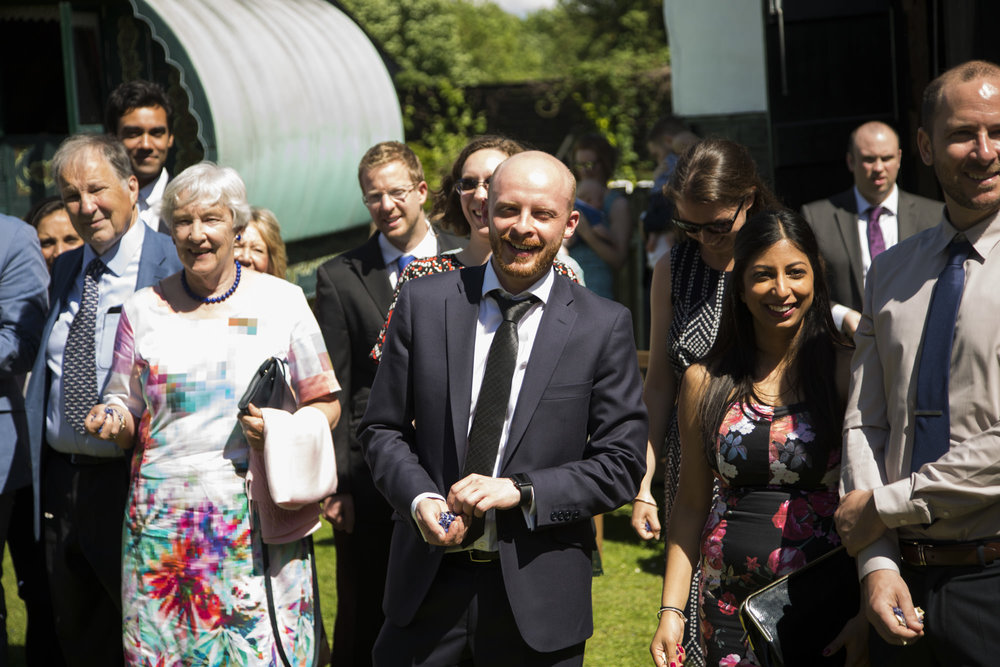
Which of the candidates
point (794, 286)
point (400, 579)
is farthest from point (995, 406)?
point (400, 579)

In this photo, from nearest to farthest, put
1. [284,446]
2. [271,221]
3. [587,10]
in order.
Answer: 1. [284,446]
2. [271,221]
3. [587,10]

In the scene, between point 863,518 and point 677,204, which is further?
point 677,204

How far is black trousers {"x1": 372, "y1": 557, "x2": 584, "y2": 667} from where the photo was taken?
2801mm

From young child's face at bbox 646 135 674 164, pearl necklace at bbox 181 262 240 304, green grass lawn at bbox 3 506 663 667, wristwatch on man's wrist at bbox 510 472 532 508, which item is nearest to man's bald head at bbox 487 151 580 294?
wristwatch on man's wrist at bbox 510 472 532 508

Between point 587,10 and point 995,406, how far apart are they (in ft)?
190

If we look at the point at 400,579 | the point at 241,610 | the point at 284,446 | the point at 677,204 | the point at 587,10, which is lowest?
the point at 241,610

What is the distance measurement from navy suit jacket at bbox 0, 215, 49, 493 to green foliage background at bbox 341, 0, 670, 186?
8910mm

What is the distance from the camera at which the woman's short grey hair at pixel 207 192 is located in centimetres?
368

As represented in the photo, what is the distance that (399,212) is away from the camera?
4.38 metres

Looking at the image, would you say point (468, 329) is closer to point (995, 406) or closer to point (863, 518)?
point (863, 518)

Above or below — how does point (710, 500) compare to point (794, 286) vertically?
below

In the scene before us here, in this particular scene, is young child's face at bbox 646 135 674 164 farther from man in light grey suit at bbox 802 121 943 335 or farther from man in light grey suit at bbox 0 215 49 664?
man in light grey suit at bbox 0 215 49 664

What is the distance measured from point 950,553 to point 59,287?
11.0 feet

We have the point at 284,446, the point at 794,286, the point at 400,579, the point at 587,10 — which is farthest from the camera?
the point at 587,10
